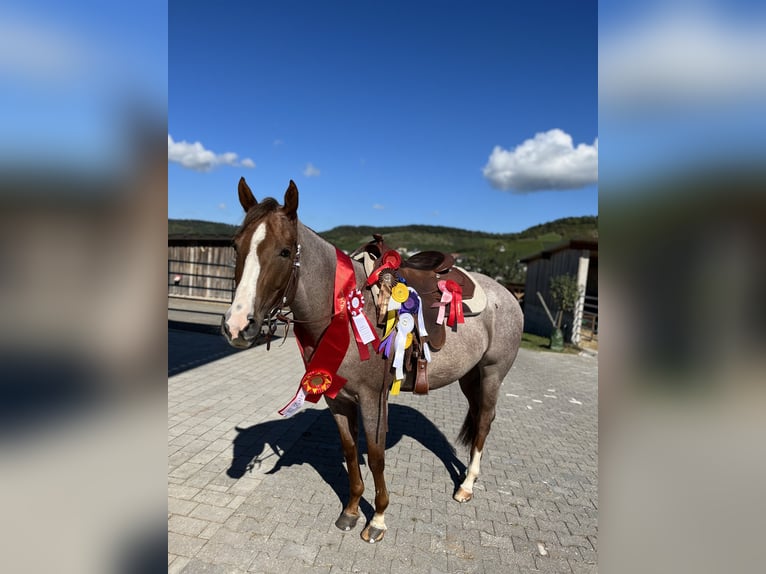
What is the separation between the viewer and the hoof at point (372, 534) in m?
2.90

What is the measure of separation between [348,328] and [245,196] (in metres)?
1.09

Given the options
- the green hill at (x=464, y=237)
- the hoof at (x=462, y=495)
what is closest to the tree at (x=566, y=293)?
the hoof at (x=462, y=495)

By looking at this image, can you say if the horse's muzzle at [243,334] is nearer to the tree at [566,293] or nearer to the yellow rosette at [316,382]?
the yellow rosette at [316,382]

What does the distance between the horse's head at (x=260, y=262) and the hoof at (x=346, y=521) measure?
1.86 metres

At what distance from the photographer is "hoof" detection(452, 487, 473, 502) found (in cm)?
350

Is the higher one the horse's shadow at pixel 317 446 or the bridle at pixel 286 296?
the bridle at pixel 286 296

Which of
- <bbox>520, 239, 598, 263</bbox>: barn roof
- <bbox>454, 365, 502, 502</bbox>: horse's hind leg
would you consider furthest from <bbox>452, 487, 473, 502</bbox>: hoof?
<bbox>520, 239, 598, 263</bbox>: barn roof

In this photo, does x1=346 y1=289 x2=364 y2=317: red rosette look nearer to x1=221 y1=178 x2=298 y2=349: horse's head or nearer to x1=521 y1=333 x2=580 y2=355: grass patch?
x1=221 y1=178 x2=298 y2=349: horse's head
